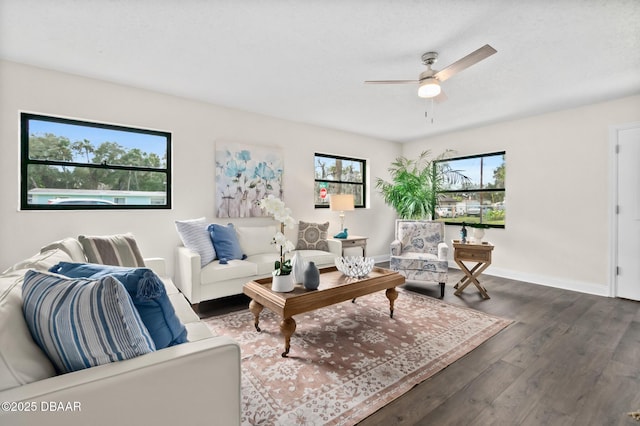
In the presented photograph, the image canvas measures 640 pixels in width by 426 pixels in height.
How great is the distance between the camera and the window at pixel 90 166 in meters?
2.85

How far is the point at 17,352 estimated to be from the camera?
0.81 meters

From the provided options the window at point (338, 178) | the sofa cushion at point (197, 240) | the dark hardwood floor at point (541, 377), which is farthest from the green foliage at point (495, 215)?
the sofa cushion at point (197, 240)

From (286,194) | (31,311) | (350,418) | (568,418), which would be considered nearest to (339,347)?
(350,418)

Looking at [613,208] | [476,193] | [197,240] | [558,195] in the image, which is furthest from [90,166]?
[613,208]

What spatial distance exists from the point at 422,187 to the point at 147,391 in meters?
5.05

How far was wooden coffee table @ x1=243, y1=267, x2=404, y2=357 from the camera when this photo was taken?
212cm

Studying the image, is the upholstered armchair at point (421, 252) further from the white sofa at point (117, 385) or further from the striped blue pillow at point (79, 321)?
the striped blue pillow at point (79, 321)

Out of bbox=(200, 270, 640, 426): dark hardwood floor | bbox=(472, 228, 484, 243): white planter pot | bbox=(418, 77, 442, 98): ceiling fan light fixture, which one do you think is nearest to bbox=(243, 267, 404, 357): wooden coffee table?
bbox=(200, 270, 640, 426): dark hardwood floor

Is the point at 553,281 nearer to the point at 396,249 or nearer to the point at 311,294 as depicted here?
the point at 396,249

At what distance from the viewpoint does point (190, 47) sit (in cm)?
245

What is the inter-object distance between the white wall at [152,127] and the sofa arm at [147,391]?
2903mm

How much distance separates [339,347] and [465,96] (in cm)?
324

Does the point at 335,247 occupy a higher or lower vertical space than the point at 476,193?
lower

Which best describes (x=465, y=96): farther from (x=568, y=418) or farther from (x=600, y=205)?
(x=568, y=418)
